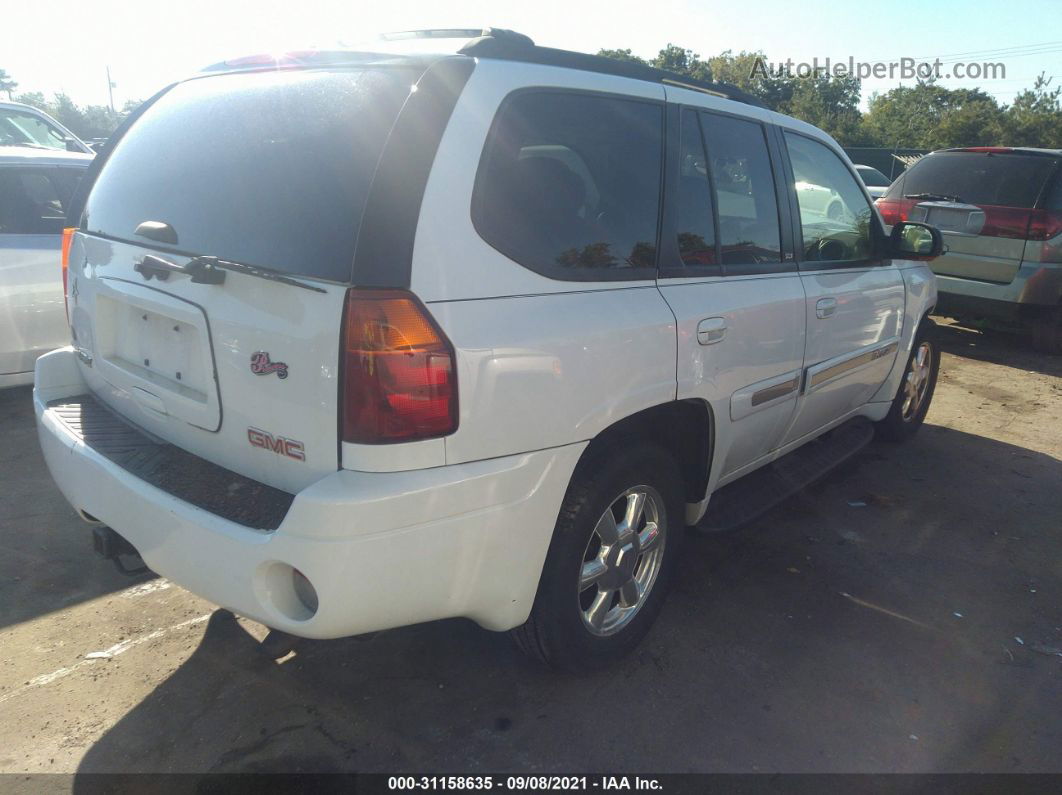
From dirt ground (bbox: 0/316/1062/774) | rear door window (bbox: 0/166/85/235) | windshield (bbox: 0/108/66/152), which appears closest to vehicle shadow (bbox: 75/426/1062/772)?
dirt ground (bbox: 0/316/1062/774)

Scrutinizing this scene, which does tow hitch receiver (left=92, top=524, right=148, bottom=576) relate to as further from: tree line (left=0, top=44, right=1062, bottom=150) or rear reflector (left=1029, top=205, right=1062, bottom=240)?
tree line (left=0, top=44, right=1062, bottom=150)

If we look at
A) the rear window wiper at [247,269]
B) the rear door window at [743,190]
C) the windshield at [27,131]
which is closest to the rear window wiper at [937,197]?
the rear door window at [743,190]

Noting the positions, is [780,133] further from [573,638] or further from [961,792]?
[961,792]

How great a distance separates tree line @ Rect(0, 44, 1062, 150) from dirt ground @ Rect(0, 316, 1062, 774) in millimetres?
36759

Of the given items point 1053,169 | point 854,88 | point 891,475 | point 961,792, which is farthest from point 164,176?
point 854,88

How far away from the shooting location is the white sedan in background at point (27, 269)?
15.8 ft

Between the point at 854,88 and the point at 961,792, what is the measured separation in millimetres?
68308

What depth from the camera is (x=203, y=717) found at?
252 centimetres

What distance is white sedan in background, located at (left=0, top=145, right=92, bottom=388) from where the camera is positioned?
482 centimetres

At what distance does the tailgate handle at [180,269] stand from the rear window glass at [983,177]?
291 inches

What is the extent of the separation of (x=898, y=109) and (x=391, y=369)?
61.0 m

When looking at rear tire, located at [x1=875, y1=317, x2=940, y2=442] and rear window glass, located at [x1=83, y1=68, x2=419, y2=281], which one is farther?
rear tire, located at [x1=875, y1=317, x2=940, y2=442]

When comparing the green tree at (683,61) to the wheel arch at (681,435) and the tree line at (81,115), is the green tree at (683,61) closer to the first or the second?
the tree line at (81,115)

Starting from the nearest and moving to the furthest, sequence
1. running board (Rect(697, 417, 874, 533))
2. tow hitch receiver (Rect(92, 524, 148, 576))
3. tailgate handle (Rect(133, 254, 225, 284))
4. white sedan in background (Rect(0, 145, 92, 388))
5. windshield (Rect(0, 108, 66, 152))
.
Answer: tailgate handle (Rect(133, 254, 225, 284)), tow hitch receiver (Rect(92, 524, 148, 576)), running board (Rect(697, 417, 874, 533)), white sedan in background (Rect(0, 145, 92, 388)), windshield (Rect(0, 108, 66, 152))
